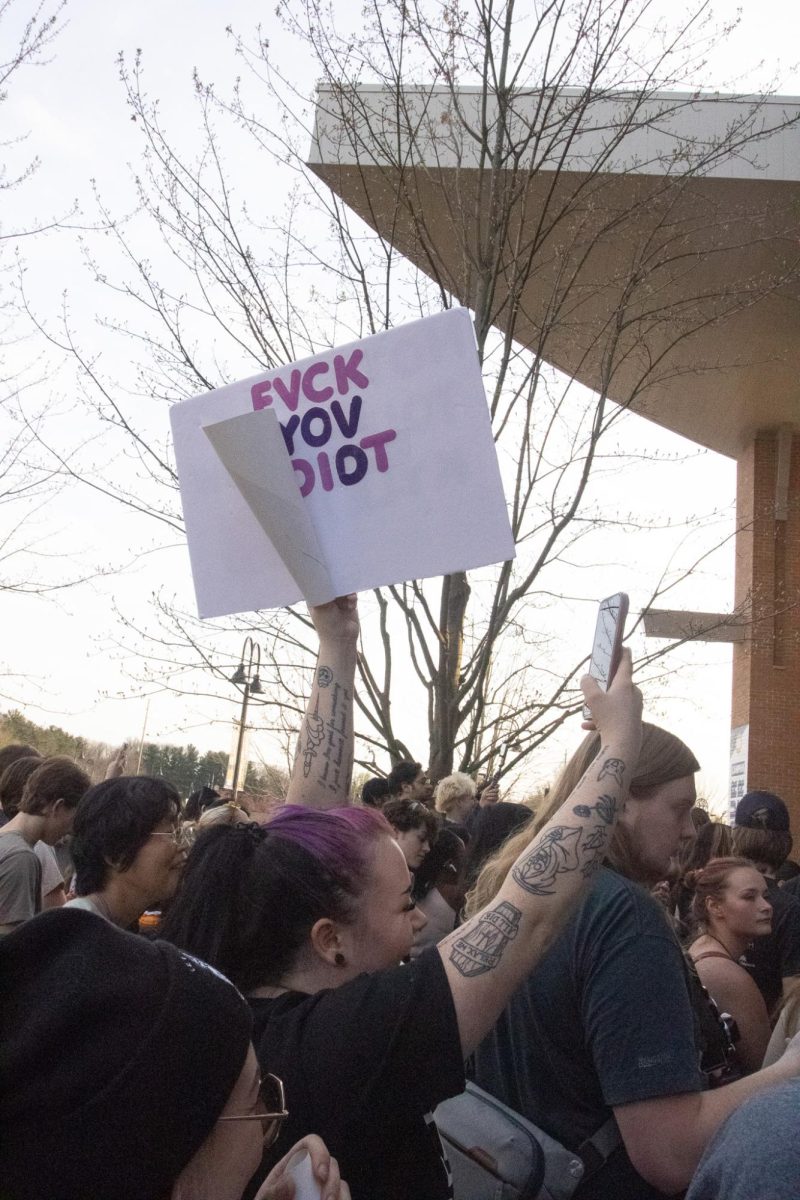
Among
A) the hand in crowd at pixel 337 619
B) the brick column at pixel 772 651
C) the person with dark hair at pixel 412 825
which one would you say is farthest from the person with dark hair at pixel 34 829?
the brick column at pixel 772 651

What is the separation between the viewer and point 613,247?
8977 millimetres

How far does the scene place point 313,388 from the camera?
2535 millimetres

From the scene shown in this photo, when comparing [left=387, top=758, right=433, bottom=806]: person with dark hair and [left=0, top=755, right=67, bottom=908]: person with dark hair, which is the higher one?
[left=387, top=758, right=433, bottom=806]: person with dark hair

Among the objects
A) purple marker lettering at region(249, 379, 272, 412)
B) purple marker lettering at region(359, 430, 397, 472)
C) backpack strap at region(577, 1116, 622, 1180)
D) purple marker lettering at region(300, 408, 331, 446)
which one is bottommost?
backpack strap at region(577, 1116, 622, 1180)

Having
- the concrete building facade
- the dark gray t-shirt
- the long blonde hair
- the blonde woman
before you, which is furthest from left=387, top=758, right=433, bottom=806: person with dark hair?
the dark gray t-shirt

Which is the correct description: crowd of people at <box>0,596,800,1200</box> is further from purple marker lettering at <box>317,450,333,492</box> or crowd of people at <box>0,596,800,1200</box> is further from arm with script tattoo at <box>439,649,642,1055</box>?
purple marker lettering at <box>317,450,333,492</box>

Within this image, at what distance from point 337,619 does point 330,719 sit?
21cm

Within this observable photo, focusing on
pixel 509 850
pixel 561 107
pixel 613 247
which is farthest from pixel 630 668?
pixel 613 247

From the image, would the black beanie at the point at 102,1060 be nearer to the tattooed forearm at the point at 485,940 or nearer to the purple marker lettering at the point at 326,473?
the tattooed forearm at the point at 485,940

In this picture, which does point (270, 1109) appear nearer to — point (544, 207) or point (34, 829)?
point (34, 829)

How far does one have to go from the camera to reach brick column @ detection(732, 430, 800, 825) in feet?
68.8

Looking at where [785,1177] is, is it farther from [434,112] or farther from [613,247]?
[613,247]

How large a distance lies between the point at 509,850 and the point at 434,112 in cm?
605

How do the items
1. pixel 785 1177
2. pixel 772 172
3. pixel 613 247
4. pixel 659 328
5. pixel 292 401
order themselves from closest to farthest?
pixel 785 1177, pixel 292 401, pixel 659 328, pixel 613 247, pixel 772 172
